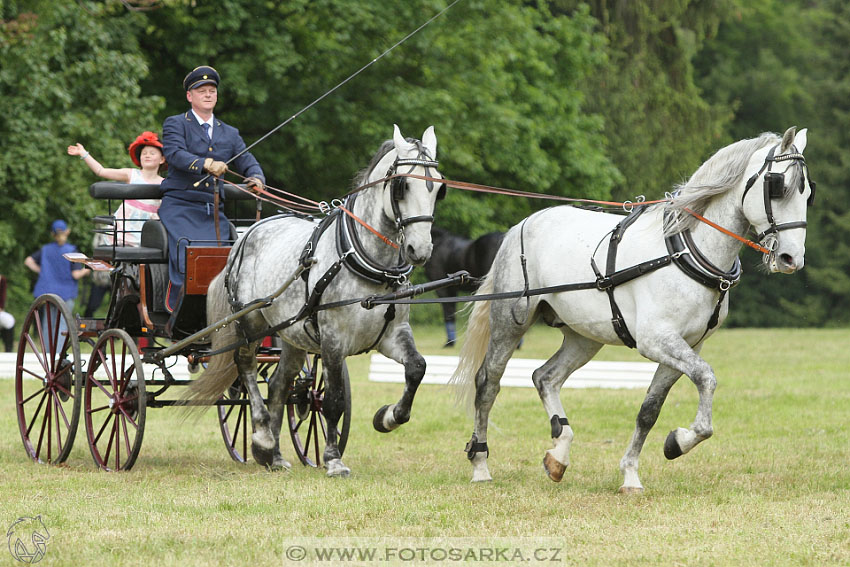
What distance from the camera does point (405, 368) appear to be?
7188 mm

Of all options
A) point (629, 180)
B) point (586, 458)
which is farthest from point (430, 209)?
point (629, 180)

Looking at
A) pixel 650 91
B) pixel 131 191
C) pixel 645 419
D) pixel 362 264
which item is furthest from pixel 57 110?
pixel 650 91

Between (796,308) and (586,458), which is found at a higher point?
(586,458)

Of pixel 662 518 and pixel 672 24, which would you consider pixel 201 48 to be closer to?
pixel 672 24

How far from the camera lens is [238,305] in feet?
26.0

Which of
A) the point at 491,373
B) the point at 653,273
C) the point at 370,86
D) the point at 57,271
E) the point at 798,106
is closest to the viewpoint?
the point at 653,273

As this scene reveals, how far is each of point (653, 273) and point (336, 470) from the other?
2421 mm

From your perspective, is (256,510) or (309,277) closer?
(256,510)

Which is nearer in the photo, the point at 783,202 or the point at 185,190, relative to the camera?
the point at 783,202

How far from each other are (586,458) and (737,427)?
93.9 inches

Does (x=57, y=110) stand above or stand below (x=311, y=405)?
above

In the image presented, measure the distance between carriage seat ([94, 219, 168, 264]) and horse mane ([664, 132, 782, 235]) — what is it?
3513 mm

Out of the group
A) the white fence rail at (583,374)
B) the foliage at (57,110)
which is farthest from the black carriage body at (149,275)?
the foliage at (57,110)

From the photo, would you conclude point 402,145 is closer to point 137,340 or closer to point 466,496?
point 466,496
